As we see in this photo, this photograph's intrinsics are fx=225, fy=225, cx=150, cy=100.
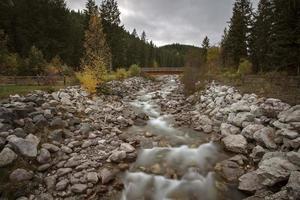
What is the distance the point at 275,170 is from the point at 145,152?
5.69 m

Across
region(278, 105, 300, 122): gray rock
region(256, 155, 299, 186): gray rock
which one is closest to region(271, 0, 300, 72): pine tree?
region(278, 105, 300, 122): gray rock

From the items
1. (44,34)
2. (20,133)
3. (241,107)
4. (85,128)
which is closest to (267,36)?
(241,107)

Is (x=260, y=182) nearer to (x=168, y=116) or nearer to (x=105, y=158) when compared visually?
(x=105, y=158)

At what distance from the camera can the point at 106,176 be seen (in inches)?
340

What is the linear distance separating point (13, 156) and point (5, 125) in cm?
215

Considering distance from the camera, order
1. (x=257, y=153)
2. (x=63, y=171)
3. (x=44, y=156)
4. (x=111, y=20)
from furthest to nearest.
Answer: (x=111, y=20)
(x=257, y=153)
(x=44, y=156)
(x=63, y=171)

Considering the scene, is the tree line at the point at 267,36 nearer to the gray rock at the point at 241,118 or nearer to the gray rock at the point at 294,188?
the gray rock at the point at 241,118

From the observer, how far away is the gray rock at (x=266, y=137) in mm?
9938

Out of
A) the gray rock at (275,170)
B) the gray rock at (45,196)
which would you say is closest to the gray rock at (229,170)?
the gray rock at (275,170)

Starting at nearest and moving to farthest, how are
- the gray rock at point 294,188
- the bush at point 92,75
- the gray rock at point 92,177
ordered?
the gray rock at point 294,188 → the gray rock at point 92,177 → the bush at point 92,75

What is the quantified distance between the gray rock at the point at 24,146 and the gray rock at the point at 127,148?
3854mm

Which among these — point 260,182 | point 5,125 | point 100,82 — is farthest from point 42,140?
point 100,82

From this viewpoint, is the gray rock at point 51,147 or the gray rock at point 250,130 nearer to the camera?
the gray rock at point 51,147

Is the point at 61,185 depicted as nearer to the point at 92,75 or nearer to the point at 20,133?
the point at 20,133
